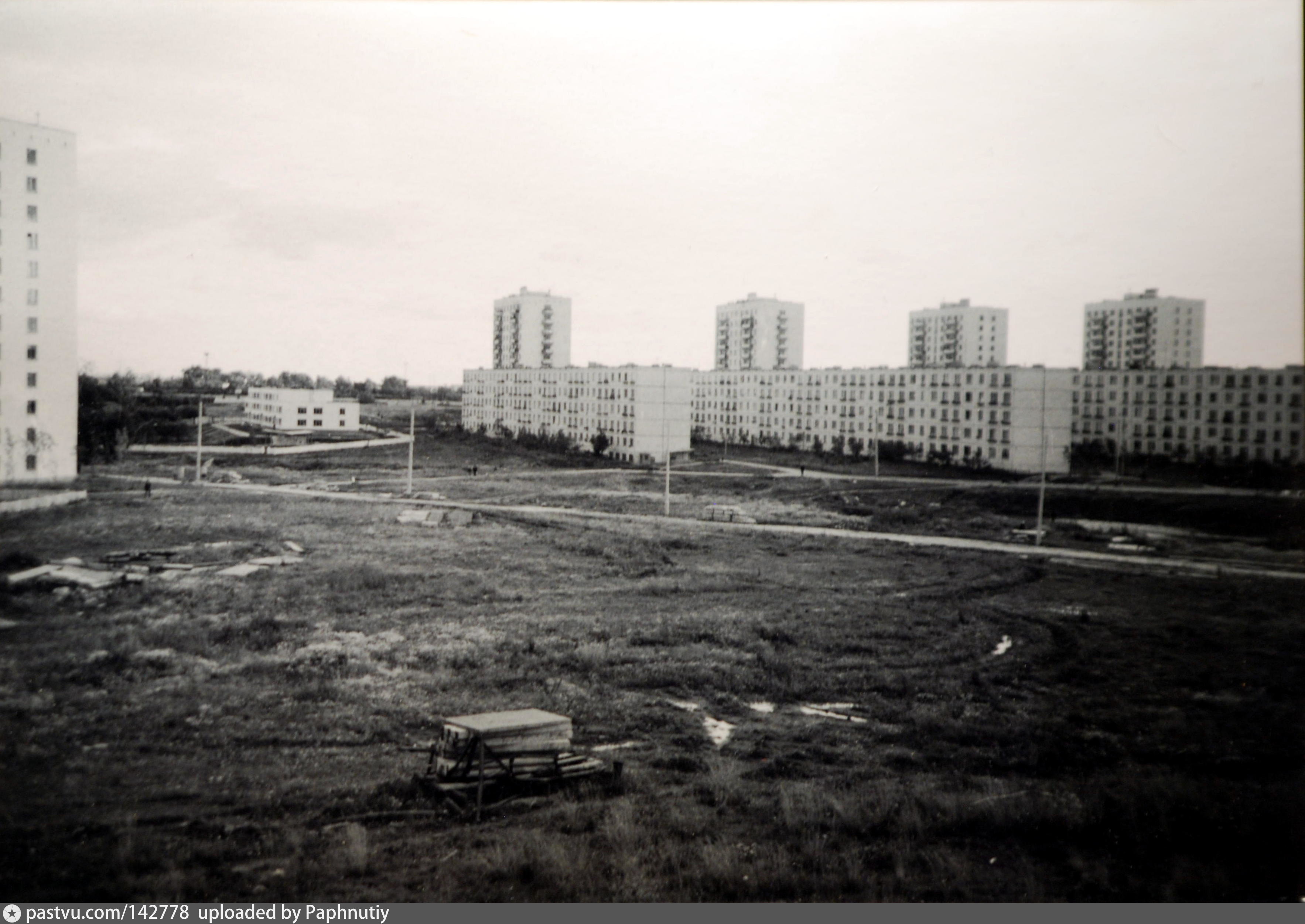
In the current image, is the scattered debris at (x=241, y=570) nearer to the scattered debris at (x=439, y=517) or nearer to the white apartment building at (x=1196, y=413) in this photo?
the scattered debris at (x=439, y=517)

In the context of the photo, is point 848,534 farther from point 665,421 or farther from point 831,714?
point 831,714

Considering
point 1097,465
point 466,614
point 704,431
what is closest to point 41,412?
point 466,614

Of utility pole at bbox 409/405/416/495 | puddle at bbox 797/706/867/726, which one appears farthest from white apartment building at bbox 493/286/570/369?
puddle at bbox 797/706/867/726

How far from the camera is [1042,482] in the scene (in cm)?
1855

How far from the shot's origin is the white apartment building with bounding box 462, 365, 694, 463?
19734mm

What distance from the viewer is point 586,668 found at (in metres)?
12.5

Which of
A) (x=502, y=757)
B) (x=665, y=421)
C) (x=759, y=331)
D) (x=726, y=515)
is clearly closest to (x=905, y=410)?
(x=665, y=421)

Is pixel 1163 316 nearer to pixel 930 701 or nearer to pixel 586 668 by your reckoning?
pixel 930 701

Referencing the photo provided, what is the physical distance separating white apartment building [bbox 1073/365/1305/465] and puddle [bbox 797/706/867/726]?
7677 millimetres

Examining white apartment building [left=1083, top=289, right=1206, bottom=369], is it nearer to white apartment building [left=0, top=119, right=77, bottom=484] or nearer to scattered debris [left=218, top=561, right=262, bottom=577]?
scattered debris [left=218, top=561, right=262, bottom=577]

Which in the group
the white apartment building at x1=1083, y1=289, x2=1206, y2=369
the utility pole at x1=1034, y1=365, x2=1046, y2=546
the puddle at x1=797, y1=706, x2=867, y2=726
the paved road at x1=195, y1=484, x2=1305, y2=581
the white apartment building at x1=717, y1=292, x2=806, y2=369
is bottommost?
the puddle at x1=797, y1=706, x2=867, y2=726

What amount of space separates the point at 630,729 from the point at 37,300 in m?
10.3

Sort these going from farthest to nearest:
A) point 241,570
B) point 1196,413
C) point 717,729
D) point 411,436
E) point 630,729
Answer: point 411,436 < point 1196,413 < point 241,570 < point 717,729 < point 630,729
